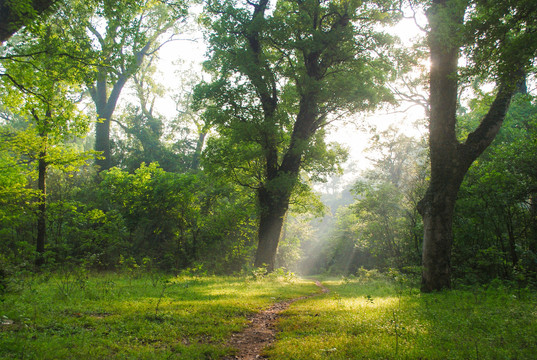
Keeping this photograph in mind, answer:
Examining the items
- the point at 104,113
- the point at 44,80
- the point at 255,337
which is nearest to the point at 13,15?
the point at 44,80

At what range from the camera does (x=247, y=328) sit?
5449 millimetres

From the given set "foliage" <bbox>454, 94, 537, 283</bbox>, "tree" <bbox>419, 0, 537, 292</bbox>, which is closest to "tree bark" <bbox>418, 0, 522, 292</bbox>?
"tree" <bbox>419, 0, 537, 292</bbox>

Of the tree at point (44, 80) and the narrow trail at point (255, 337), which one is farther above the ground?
the tree at point (44, 80)

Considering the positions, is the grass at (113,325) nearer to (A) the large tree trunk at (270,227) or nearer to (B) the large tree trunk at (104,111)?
(A) the large tree trunk at (270,227)

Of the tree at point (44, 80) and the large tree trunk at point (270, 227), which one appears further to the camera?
the large tree trunk at point (270, 227)

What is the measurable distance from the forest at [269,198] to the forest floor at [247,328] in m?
0.04

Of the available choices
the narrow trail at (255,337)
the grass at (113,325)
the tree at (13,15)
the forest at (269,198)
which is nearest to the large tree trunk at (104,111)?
the forest at (269,198)

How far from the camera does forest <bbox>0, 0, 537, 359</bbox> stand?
15.1 feet

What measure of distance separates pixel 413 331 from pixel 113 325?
4.60 m

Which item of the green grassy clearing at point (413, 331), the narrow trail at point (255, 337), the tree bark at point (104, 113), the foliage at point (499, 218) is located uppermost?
the tree bark at point (104, 113)

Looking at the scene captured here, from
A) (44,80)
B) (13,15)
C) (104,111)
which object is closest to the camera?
(13,15)

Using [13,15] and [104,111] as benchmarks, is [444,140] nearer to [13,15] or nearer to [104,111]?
[13,15]

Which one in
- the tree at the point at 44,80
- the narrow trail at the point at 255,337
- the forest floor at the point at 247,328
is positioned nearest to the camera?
the forest floor at the point at 247,328

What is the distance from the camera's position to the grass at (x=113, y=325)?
3.50m
